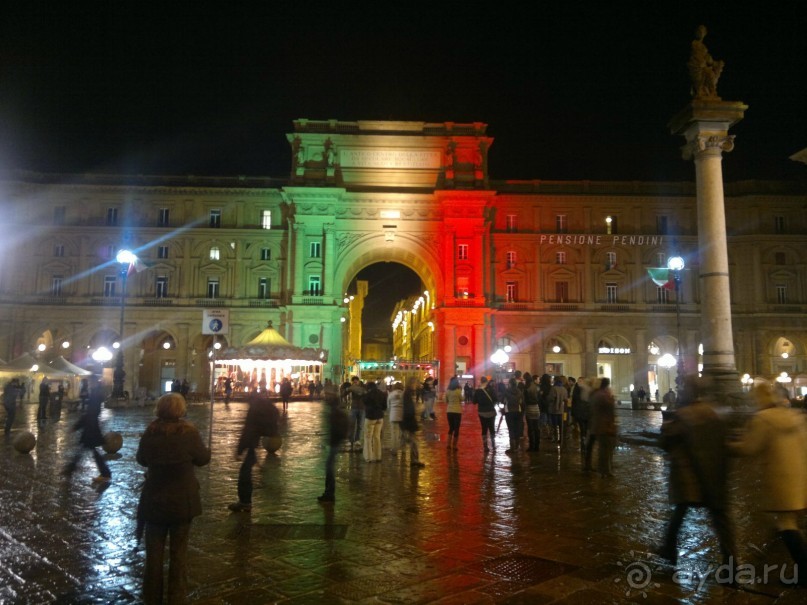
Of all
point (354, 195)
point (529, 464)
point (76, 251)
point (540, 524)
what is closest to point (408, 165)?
point (354, 195)

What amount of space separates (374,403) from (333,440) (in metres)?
3.04

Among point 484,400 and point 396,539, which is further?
point 484,400

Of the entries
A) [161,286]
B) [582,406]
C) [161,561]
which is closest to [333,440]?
[161,561]

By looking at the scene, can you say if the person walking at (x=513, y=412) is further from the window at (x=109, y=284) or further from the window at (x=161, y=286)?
the window at (x=109, y=284)

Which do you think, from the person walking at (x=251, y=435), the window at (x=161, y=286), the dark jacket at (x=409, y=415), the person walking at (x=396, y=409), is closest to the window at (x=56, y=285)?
the window at (x=161, y=286)

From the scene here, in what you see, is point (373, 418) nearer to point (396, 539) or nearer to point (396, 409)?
point (396, 409)

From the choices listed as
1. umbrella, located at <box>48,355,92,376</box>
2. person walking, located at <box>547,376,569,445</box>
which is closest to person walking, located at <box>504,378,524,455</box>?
person walking, located at <box>547,376,569,445</box>

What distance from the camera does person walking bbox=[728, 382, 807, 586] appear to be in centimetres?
509

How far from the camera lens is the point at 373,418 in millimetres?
12109

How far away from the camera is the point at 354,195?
162 feet

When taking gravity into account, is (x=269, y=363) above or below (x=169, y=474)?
above

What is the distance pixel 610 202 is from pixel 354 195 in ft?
67.6

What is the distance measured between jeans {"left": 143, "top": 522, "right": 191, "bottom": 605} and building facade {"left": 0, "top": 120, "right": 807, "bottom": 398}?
42883 millimetres

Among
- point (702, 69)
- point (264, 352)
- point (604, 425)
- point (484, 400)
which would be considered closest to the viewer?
point (604, 425)
